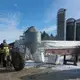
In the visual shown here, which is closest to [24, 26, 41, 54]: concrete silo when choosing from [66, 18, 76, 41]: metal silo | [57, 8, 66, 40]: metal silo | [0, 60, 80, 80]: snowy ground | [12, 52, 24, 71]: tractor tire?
[12, 52, 24, 71]: tractor tire

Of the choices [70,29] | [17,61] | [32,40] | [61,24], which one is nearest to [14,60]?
[17,61]

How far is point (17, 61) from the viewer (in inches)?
597

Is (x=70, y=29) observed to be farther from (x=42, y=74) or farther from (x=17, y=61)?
(x=42, y=74)

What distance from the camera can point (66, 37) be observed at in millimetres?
40094

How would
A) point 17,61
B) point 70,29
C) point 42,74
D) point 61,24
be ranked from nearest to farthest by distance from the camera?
point 42,74, point 17,61, point 61,24, point 70,29

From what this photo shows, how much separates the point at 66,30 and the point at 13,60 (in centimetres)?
2554

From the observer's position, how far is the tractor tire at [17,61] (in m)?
14.9

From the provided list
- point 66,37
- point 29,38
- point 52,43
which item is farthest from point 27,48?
point 66,37

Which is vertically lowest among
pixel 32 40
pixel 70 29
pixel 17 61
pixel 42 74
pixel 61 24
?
pixel 42 74

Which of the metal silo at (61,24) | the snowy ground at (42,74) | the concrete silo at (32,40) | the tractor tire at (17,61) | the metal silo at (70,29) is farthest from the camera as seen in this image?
the metal silo at (70,29)

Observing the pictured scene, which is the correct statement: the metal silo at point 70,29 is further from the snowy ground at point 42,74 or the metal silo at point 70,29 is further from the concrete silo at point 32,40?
the snowy ground at point 42,74

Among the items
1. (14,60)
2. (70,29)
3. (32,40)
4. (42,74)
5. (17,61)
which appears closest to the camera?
(42,74)

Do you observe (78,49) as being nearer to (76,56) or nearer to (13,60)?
Answer: (76,56)

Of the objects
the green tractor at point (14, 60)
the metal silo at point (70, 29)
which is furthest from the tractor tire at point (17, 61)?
the metal silo at point (70, 29)
